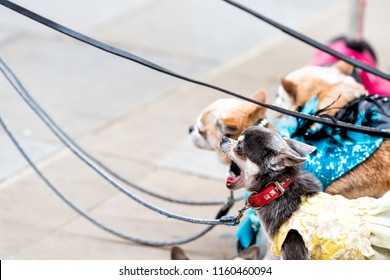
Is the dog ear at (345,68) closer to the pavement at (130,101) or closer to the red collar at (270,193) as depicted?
the pavement at (130,101)

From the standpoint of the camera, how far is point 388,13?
10.6 meters

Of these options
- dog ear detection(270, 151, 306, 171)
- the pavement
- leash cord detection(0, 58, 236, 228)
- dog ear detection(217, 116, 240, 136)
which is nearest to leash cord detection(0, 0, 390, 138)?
dog ear detection(270, 151, 306, 171)

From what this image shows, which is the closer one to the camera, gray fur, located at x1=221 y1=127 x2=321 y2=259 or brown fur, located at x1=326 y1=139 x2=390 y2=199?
gray fur, located at x1=221 y1=127 x2=321 y2=259

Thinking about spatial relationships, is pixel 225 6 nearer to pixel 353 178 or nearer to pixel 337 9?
pixel 337 9

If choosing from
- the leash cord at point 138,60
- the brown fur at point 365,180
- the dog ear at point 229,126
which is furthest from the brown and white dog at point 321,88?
the leash cord at point 138,60

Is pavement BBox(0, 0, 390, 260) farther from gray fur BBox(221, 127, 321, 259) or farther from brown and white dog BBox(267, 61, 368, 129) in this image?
gray fur BBox(221, 127, 321, 259)

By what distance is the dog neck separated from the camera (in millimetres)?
4410

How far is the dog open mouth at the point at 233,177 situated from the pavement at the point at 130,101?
47.1 inches

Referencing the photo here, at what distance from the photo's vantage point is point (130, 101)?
8.25 m

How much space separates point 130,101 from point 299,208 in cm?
409

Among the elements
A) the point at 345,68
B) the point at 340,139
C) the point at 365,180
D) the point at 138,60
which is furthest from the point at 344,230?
the point at 345,68

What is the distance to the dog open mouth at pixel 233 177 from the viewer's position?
4496 millimetres

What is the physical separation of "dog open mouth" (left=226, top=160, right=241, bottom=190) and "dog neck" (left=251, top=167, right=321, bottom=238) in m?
0.15
